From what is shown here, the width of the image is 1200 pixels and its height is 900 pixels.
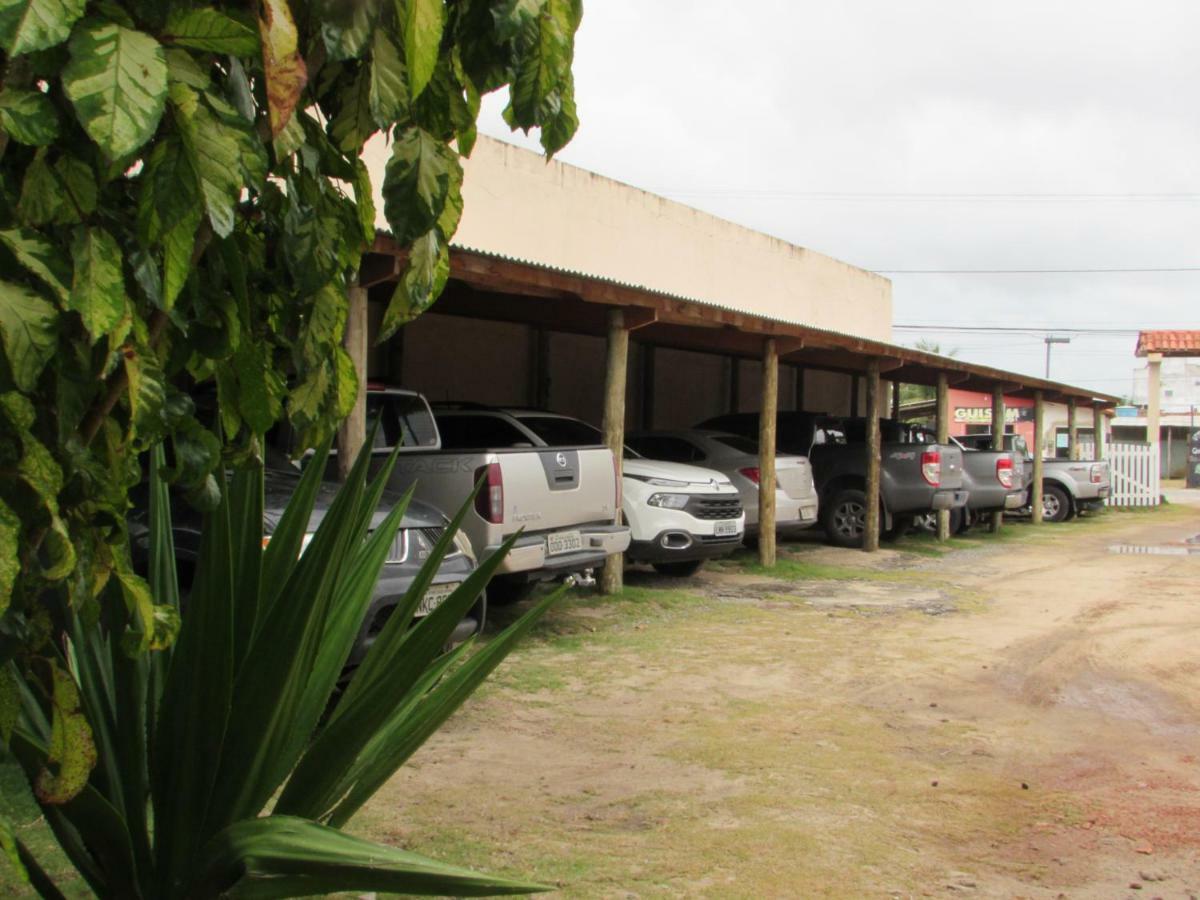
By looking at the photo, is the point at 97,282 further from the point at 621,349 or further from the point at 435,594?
the point at 621,349

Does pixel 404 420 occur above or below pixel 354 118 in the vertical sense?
below

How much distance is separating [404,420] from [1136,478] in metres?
27.5

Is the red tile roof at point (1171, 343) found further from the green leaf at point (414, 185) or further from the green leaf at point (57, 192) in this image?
the green leaf at point (57, 192)

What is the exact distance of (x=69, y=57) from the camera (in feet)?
4.27

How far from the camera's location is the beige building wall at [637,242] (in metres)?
15.9

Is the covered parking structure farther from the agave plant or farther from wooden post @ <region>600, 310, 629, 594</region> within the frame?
the agave plant

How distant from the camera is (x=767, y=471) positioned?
44.6ft

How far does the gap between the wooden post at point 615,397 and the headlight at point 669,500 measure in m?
0.60

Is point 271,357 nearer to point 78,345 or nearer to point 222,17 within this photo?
point 78,345

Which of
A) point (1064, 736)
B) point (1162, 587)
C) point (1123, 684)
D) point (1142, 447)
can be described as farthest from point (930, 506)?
point (1142, 447)

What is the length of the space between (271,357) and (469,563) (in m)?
5.14

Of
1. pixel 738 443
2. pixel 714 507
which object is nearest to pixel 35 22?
pixel 714 507

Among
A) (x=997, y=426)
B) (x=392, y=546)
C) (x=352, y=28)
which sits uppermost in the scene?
(x=997, y=426)

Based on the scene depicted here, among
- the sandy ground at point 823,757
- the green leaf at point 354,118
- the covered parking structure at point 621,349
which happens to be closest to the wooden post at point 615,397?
the covered parking structure at point 621,349
